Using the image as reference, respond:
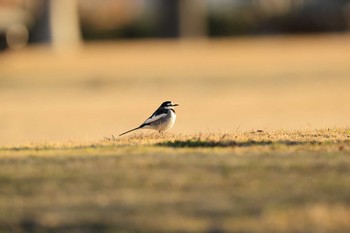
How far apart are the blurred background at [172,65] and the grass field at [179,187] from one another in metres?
7.00

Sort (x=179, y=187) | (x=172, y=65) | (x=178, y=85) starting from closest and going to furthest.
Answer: (x=179, y=187), (x=178, y=85), (x=172, y=65)

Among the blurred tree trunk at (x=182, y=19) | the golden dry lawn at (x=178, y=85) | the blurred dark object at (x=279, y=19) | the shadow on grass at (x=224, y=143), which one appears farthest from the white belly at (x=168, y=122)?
the blurred dark object at (x=279, y=19)

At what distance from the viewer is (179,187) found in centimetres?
1077

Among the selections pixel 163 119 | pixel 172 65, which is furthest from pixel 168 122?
pixel 172 65

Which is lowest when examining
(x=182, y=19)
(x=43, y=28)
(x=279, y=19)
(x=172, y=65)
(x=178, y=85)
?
(x=279, y=19)

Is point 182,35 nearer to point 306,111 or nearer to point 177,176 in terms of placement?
point 306,111

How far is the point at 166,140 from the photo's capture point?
13281 mm

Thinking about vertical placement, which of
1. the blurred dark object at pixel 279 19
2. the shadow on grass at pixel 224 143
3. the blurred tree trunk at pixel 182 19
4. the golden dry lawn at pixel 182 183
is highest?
the golden dry lawn at pixel 182 183

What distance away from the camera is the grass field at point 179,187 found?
32.7 ft

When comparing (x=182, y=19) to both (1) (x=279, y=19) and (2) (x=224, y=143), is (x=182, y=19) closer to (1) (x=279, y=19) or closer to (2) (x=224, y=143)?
(1) (x=279, y=19)

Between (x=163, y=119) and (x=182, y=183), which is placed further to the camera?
(x=163, y=119)

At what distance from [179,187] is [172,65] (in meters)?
32.8

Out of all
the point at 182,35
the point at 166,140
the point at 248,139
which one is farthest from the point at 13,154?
the point at 182,35

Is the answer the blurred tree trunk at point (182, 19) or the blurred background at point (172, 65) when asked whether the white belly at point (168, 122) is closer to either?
the blurred background at point (172, 65)
